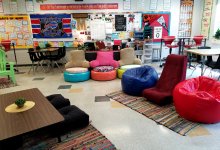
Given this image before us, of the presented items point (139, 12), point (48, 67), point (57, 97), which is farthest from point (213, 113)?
point (48, 67)

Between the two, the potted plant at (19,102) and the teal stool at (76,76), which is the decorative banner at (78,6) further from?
the potted plant at (19,102)

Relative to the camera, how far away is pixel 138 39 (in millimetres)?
7289

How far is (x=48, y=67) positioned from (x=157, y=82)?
476cm

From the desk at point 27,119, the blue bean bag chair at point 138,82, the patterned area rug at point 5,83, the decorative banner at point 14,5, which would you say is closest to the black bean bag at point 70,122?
the desk at point 27,119

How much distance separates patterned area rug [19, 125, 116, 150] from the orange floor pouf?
2.62 meters

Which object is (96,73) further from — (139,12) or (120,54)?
(139,12)

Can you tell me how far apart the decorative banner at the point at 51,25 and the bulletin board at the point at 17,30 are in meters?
0.27

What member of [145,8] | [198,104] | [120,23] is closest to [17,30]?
[120,23]

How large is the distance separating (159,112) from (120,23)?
16.1 feet

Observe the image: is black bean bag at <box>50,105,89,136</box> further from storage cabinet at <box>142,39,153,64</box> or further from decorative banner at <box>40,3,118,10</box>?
decorative banner at <box>40,3,118,10</box>

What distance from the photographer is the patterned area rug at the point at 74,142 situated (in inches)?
92.4

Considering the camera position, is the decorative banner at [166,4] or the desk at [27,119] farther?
the decorative banner at [166,4]

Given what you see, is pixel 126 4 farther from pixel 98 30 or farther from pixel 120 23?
pixel 98 30

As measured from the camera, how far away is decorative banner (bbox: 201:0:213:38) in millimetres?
6894
